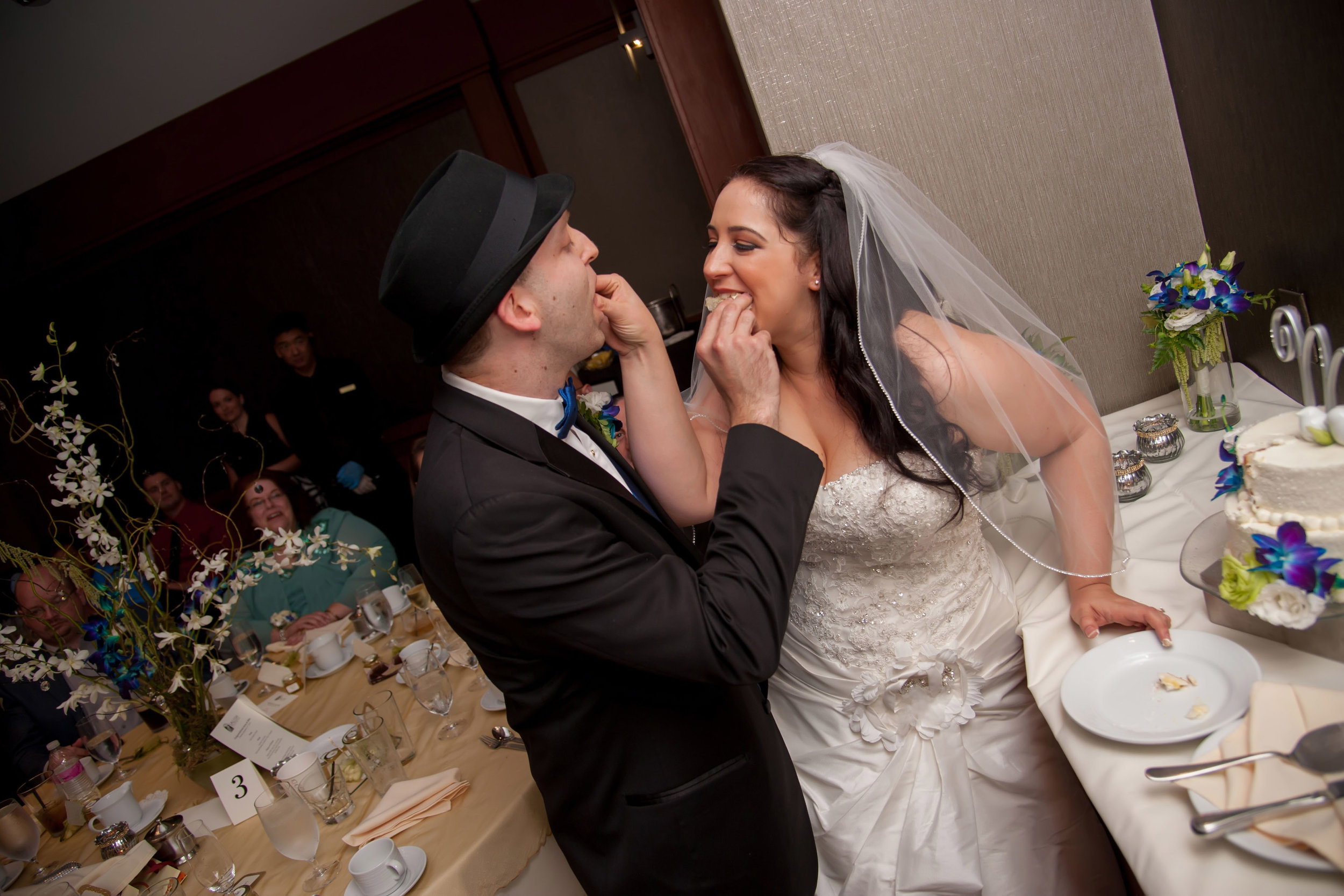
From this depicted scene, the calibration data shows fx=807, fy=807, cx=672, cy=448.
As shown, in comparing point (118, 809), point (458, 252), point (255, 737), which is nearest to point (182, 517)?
point (118, 809)

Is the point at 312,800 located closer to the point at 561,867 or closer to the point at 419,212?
the point at 561,867

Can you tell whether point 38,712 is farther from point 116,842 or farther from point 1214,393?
point 1214,393

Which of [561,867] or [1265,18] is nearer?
[1265,18]

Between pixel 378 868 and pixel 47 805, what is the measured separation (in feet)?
4.72

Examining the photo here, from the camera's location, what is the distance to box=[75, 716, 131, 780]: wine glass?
246 cm

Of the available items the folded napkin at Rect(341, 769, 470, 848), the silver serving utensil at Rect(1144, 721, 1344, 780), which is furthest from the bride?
the folded napkin at Rect(341, 769, 470, 848)

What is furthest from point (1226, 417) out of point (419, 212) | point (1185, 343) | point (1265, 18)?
point (419, 212)

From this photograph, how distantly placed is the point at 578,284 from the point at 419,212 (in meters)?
0.27

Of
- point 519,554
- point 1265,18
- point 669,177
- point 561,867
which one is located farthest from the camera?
point 669,177

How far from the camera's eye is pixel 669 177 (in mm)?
5848

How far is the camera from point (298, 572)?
148 inches

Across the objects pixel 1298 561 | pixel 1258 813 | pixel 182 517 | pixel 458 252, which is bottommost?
pixel 1258 813

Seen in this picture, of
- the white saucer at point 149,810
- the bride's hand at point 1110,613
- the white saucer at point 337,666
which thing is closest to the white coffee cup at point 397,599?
the white saucer at point 337,666

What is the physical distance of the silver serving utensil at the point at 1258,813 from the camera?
0.79 metres
